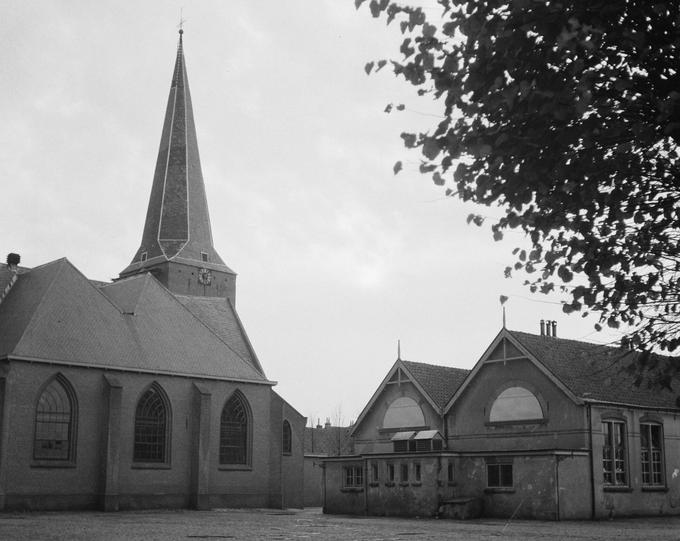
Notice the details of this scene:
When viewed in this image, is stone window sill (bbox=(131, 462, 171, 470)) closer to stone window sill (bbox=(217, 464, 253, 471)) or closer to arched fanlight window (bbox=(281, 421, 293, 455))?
stone window sill (bbox=(217, 464, 253, 471))

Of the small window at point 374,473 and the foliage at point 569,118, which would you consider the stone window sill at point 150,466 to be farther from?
the foliage at point 569,118

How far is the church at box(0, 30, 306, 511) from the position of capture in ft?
116

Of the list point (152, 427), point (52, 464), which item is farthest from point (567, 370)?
point (52, 464)

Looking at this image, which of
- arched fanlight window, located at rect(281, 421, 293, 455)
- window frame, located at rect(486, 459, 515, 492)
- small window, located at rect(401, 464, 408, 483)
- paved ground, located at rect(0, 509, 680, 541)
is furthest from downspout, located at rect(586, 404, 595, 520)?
arched fanlight window, located at rect(281, 421, 293, 455)

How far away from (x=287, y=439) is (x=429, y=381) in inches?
444

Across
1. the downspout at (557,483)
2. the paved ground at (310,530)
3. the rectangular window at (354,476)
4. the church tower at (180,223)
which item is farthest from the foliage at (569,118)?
the church tower at (180,223)

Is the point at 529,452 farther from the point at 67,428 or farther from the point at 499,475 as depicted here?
the point at 67,428

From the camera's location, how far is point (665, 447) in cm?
3538

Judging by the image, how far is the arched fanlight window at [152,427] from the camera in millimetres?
38719

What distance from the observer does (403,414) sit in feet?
132

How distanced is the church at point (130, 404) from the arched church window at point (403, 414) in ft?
22.4

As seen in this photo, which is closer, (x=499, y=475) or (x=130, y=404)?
(x=499, y=475)

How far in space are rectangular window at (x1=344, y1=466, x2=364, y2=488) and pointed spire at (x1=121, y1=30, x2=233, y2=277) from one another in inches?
1059

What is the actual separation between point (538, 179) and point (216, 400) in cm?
3381
